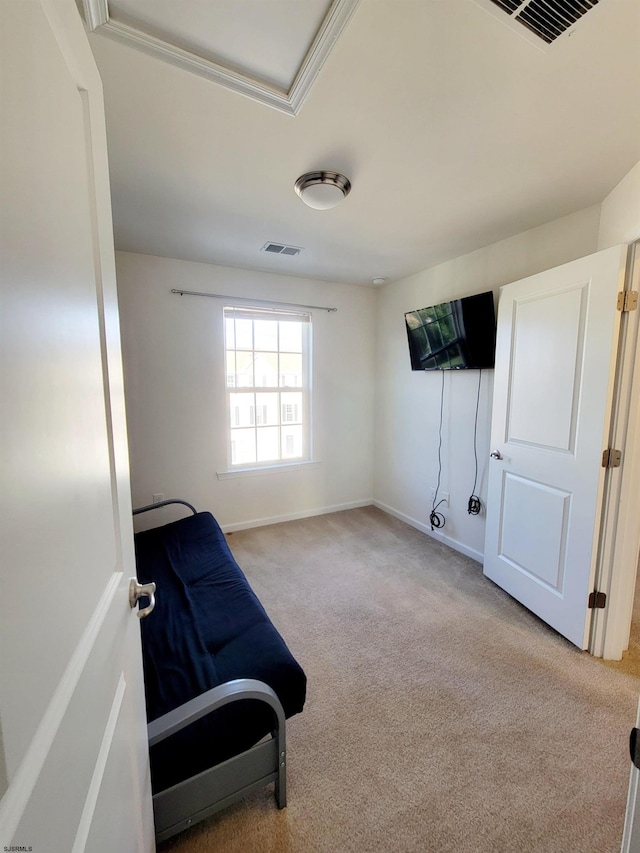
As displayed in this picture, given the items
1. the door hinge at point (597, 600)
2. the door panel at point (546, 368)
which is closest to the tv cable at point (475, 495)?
the door panel at point (546, 368)

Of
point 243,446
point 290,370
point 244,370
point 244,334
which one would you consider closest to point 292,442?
point 243,446

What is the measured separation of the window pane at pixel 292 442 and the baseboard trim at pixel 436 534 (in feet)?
3.88

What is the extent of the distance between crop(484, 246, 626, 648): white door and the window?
1875mm

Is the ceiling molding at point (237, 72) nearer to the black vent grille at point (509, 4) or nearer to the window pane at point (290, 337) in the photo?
the black vent grille at point (509, 4)

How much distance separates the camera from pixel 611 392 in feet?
5.50

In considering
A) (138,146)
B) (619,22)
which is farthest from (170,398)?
(619,22)

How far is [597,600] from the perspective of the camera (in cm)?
179

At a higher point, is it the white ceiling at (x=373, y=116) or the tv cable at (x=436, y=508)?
the white ceiling at (x=373, y=116)

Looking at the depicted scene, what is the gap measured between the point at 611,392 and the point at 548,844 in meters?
1.76

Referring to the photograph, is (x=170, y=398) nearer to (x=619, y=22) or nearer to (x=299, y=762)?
(x=299, y=762)

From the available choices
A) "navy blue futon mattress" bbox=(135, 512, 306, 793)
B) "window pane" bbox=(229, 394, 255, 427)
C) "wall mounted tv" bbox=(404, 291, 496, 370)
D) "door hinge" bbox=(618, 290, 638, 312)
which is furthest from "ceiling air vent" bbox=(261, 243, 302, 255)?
"navy blue futon mattress" bbox=(135, 512, 306, 793)

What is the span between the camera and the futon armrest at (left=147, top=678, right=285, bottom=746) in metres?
0.96

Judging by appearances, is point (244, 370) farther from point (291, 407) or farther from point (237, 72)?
point (237, 72)

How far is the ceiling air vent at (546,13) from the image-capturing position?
933 mm
